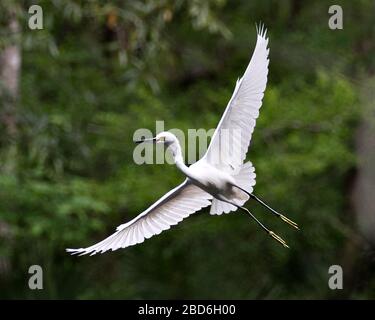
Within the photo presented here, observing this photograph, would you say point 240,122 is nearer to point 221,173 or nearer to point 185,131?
point 221,173

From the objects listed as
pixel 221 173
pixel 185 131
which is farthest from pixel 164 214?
pixel 185 131

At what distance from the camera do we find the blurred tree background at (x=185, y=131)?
24.5 ft

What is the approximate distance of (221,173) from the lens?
324 cm

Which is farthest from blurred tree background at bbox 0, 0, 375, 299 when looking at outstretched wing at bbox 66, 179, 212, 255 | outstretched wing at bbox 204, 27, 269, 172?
outstretched wing at bbox 204, 27, 269, 172

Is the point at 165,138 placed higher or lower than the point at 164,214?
higher

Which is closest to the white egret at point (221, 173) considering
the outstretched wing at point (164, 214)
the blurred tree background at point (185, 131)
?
the outstretched wing at point (164, 214)

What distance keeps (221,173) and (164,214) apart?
310 mm

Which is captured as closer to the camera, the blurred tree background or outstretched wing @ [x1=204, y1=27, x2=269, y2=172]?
outstretched wing @ [x1=204, y1=27, x2=269, y2=172]

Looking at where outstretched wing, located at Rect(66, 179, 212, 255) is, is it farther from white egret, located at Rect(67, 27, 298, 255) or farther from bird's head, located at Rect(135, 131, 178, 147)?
bird's head, located at Rect(135, 131, 178, 147)

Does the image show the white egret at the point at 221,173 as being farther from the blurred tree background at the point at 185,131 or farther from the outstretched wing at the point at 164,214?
the blurred tree background at the point at 185,131

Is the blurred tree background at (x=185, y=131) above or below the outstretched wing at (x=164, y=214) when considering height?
above

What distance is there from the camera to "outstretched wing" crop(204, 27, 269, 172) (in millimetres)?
3229

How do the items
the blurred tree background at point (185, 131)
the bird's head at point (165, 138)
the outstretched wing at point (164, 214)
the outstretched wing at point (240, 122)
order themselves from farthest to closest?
the blurred tree background at point (185, 131) < the outstretched wing at point (164, 214) < the outstretched wing at point (240, 122) < the bird's head at point (165, 138)

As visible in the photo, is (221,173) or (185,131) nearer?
(221,173)
